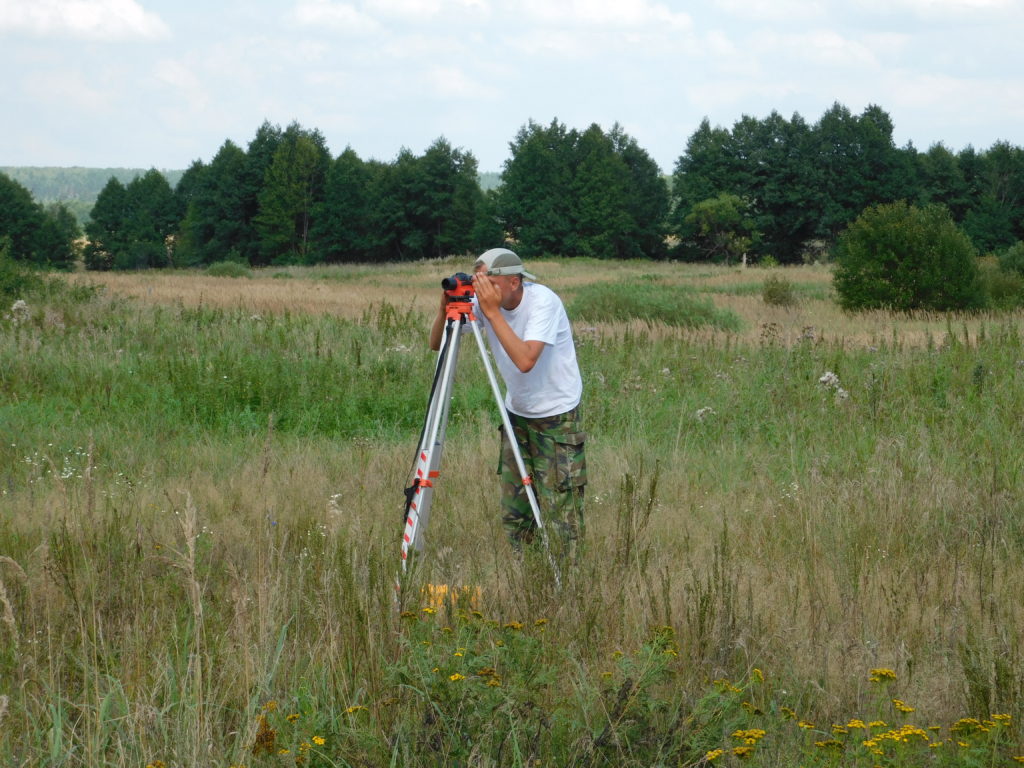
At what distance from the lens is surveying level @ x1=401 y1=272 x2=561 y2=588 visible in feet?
13.2

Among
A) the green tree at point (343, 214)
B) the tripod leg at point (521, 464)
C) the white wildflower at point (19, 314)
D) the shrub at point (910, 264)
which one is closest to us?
the tripod leg at point (521, 464)

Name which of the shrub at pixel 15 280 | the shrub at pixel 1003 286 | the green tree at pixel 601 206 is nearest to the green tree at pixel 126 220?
the green tree at pixel 601 206

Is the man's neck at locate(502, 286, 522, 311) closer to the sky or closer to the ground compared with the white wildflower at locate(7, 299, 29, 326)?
closer to the sky

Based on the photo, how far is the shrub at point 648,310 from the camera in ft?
64.0

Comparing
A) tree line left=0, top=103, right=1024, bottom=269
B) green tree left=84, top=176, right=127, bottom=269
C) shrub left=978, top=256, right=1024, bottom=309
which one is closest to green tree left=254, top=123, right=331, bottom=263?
tree line left=0, top=103, right=1024, bottom=269

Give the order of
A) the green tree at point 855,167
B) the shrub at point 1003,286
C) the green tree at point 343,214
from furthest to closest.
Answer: the green tree at point 343,214, the green tree at point 855,167, the shrub at point 1003,286

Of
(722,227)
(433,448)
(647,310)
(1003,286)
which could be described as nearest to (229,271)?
(722,227)

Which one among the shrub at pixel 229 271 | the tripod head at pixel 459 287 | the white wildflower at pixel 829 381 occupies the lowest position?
the white wildflower at pixel 829 381

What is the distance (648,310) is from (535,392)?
50.9ft

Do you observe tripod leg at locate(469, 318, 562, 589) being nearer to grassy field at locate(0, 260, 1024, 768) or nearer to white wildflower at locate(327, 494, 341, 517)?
grassy field at locate(0, 260, 1024, 768)

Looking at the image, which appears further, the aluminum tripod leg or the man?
the man

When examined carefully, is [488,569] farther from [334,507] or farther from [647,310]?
[647,310]

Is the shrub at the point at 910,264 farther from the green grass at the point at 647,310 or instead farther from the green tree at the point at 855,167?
the green tree at the point at 855,167

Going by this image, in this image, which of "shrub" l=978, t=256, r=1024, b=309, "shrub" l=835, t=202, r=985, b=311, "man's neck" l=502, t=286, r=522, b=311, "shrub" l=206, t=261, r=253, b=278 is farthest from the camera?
"shrub" l=206, t=261, r=253, b=278
